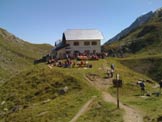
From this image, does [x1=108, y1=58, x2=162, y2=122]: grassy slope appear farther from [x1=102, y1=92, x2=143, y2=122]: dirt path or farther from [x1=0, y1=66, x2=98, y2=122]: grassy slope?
[x1=0, y1=66, x2=98, y2=122]: grassy slope

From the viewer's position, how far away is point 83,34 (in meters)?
103

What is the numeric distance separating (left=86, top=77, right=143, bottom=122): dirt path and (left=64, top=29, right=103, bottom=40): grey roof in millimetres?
35543

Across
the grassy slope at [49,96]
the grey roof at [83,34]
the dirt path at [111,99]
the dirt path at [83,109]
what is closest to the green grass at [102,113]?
the grassy slope at [49,96]

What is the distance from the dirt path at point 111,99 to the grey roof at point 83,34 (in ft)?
117

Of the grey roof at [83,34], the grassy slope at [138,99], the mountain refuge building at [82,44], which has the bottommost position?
the grassy slope at [138,99]

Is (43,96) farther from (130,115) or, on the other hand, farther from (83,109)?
(130,115)

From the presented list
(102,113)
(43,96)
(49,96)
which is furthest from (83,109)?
(43,96)

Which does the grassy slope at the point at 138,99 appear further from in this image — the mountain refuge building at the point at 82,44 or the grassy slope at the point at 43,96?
the mountain refuge building at the point at 82,44

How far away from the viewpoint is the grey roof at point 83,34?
100412mm

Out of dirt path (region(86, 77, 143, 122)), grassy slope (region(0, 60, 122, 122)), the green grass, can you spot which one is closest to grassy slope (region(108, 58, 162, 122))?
dirt path (region(86, 77, 143, 122))

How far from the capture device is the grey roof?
100 meters

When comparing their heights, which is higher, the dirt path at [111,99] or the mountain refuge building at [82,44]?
the mountain refuge building at [82,44]

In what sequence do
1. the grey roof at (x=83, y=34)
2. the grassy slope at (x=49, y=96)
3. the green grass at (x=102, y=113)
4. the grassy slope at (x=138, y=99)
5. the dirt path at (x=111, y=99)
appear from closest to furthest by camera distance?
the dirt path at (x=111, y=99) → the grassy slope at (x=138, y=99) → the green grass at (x=102, y=113) → the grassy slope at (x=49, y=96) → the grey roof at (x=83, y=34)

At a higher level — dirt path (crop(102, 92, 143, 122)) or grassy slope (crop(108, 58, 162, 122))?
grassy slope (crop(108, 58, 162, 122))
